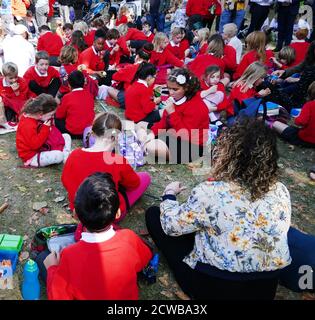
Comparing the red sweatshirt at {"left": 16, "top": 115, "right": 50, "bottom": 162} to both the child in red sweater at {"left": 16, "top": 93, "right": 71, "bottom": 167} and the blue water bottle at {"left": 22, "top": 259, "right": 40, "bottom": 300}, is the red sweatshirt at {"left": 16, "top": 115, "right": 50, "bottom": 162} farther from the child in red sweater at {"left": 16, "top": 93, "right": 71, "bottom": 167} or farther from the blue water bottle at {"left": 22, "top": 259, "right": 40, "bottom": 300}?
the blue water bottle at {"left": 22, "top": 259, "right": 40, "bottom": 300}

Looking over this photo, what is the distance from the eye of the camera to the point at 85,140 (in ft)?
18.1

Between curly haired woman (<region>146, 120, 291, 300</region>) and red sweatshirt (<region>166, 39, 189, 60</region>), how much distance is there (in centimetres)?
695

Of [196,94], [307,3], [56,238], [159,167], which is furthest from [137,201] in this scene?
[307,3]

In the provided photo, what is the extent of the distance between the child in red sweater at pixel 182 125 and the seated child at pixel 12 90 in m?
2.31

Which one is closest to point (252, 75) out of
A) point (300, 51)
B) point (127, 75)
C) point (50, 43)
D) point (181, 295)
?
point (127, 75)

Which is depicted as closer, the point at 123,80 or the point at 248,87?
the point at 248,87

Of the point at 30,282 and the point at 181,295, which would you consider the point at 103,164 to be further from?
the point at 181,295

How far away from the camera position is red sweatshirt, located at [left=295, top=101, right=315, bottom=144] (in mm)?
5621

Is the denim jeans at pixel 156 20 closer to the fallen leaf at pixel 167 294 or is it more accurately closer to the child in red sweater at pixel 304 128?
the child in red sweater at pixel 304 128

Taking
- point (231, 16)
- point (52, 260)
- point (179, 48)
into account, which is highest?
point (231, 16)

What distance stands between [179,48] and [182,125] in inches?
192

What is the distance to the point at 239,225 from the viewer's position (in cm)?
265
